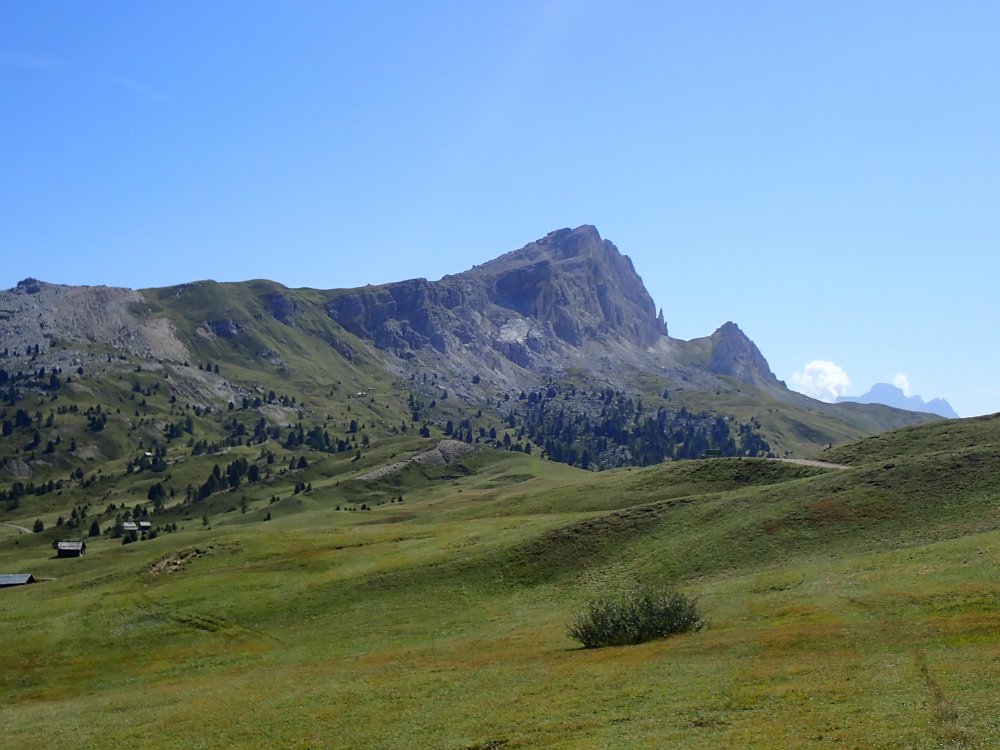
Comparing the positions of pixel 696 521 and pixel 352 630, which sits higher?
pixel 696 521

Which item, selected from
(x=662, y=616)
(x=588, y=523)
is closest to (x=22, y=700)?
(x=662, y=616)

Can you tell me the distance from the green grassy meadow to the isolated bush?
5.38ft

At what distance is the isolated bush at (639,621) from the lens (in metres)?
59.4

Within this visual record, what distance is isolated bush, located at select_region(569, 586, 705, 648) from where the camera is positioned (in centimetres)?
5944

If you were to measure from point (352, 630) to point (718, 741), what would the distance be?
5337 cm

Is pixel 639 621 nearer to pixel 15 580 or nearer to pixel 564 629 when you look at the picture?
pixel 564 629

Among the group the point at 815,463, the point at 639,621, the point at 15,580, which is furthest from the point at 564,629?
the point at 15,580

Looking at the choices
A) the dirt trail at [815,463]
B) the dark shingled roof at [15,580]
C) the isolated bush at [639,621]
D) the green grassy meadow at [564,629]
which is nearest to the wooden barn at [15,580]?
the dark shingled roof at [15,580]

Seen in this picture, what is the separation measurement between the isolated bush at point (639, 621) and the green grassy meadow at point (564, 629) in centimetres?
164

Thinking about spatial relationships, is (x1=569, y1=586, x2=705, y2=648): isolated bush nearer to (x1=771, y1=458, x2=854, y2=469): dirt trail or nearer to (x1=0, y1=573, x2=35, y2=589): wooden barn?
(x1=771, y1=458, x2=854, y2=469): dirt trail

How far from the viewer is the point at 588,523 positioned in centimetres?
10231

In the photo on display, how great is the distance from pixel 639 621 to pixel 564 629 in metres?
10.3

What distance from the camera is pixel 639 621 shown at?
6016 cm

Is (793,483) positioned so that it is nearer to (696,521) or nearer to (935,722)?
(696,521)
